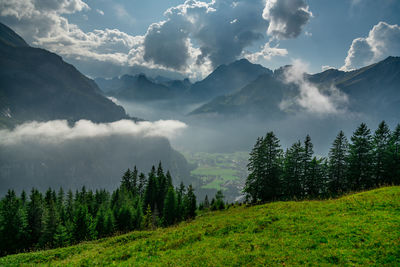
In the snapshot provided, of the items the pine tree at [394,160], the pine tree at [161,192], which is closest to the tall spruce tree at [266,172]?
the pine tree at [394,160]

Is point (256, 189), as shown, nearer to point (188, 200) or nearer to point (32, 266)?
point (188, 200)

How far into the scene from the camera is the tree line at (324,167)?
4059 cm

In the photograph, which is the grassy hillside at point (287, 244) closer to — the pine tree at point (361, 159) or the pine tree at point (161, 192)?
the pine tree at point (361, 159)

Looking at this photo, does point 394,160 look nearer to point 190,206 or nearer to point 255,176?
point 255,176

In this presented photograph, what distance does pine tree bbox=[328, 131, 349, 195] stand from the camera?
147 feet

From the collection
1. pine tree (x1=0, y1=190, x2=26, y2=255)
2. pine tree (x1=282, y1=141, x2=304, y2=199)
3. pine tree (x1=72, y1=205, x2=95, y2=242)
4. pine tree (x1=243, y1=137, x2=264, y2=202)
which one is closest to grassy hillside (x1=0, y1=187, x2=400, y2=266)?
pine tree (x1=243, y1=137, x2=264, y2=202)

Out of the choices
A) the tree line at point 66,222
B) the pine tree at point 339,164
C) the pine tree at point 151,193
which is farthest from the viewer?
the pine tree at point 151,193

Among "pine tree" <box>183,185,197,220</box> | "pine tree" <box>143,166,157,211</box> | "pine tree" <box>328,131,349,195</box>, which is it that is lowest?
"pine tree" <box>183,185,197,220</box>

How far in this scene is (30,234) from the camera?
1838 inches

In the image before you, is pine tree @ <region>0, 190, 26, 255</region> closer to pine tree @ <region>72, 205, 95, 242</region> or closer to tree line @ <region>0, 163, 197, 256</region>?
tree line @ <region>0, 163, 197, 256</region>

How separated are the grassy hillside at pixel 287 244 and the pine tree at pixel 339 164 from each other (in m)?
27.8

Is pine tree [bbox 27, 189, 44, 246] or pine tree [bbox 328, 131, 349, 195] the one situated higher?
pine tree [bbox 328, 131, 349, 195]

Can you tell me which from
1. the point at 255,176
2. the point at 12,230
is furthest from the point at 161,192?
the point at 255,176

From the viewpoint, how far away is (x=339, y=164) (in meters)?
45.5
